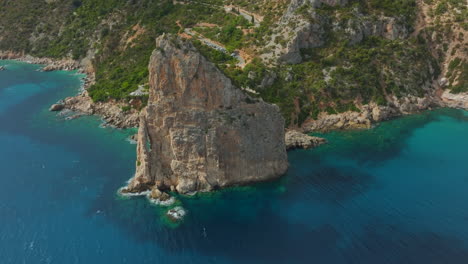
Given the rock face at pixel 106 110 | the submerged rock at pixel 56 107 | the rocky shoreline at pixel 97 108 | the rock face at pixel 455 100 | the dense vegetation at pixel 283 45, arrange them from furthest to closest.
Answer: the submerged rock at pixel 56 107
the rock face at pixel 455 100
the dense vegetation at pixel 283 45
the rocky shoreline at pixel 97 108
the rock face at pixel 106 110

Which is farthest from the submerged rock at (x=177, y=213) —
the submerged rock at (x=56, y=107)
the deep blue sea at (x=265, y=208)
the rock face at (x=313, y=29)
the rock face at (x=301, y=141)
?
the submerged rock at (x=56, y=107)

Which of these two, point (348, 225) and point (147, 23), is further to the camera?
point (147, 23)

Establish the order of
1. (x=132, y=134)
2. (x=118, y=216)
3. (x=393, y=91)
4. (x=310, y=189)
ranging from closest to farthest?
1. (x=118, y=216)
2. (x=310, y=189)
3. (x=132, y=134)
4. (x=393, y=91)

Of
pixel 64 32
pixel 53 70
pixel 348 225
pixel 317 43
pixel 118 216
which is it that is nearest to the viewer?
pixel 348 225

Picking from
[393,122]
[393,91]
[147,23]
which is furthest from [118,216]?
[147,23]

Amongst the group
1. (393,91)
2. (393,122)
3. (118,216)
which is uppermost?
(393,91)

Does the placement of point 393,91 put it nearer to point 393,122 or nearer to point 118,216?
point 393,122

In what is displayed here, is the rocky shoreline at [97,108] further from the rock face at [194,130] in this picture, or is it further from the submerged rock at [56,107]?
the rock face at [194,130]

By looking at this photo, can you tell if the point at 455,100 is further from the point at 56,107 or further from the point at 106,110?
the point at 56,107
